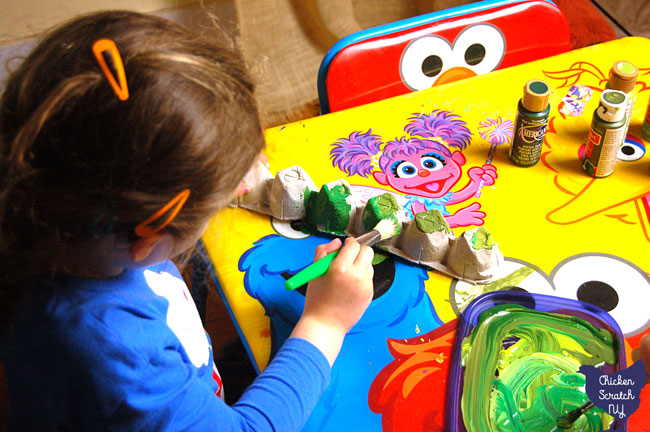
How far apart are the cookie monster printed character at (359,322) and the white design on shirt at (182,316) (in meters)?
0.09

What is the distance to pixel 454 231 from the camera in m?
0.83

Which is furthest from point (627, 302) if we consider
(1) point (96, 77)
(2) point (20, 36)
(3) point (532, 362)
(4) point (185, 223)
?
(2) point (20, 36)

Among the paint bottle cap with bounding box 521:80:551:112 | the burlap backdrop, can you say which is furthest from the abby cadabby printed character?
the burlap backdrop

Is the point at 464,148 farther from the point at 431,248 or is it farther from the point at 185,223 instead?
the point at 185,223

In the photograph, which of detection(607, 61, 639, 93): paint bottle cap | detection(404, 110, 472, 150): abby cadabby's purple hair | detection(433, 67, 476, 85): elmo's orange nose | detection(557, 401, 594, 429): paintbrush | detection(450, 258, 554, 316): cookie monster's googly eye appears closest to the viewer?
detection(557, 401, 594, 429): paintbrush

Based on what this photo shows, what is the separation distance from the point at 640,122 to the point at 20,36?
185 centimetres

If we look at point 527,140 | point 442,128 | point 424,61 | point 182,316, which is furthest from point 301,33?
point 182,316

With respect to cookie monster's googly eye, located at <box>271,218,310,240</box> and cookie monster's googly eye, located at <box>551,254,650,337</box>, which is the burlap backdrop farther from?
cookie monster's googly eye, located at <box>551,254,650,337</box>

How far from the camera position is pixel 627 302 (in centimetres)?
74

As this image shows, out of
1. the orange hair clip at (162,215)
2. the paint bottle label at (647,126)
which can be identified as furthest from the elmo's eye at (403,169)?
the orange hair clip at (162,215)

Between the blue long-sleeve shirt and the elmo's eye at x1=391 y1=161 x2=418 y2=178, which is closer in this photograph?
the blue long-sleeve shirt

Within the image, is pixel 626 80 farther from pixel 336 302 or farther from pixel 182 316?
pixel 182 316

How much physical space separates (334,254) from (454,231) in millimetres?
195

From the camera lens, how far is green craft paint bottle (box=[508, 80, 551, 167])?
843mm
